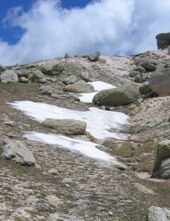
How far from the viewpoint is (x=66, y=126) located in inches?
1256

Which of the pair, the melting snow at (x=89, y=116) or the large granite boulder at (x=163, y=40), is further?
the large granite boulder at (x=163, y=40)

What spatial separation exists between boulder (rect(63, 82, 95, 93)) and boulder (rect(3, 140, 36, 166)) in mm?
31042

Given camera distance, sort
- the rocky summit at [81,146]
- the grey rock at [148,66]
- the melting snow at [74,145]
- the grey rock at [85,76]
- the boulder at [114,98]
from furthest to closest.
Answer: the grey rock at [148,66] < the grey rock at [85,76] < the boulder at [114,98] < the melting snow at [74,145] < the rocky summit at [81,146]

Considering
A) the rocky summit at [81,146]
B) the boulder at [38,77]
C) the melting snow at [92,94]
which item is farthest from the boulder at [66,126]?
the boulder at [38,77]

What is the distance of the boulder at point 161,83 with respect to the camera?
48875mm

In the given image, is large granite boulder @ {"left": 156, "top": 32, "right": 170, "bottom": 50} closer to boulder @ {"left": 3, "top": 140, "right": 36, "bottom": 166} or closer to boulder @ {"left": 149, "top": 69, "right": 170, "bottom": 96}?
boulder @ {"left": 149, "top": 69, "right": 170, "bottom": 96}

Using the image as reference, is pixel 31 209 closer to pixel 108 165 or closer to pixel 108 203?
pixel 108 203

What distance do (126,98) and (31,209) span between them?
3492 centimetres

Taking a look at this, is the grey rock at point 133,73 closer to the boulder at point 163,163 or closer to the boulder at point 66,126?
the boulder at point 66,126

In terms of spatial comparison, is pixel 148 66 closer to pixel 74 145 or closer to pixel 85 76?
pixel 85 76

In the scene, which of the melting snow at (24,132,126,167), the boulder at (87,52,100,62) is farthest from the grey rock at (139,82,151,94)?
the melting snow at (24,132,126,167)

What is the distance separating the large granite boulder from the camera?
99.4m

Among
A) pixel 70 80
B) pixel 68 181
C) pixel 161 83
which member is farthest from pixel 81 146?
pixel 70 80

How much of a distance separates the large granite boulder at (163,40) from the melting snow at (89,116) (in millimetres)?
57850
